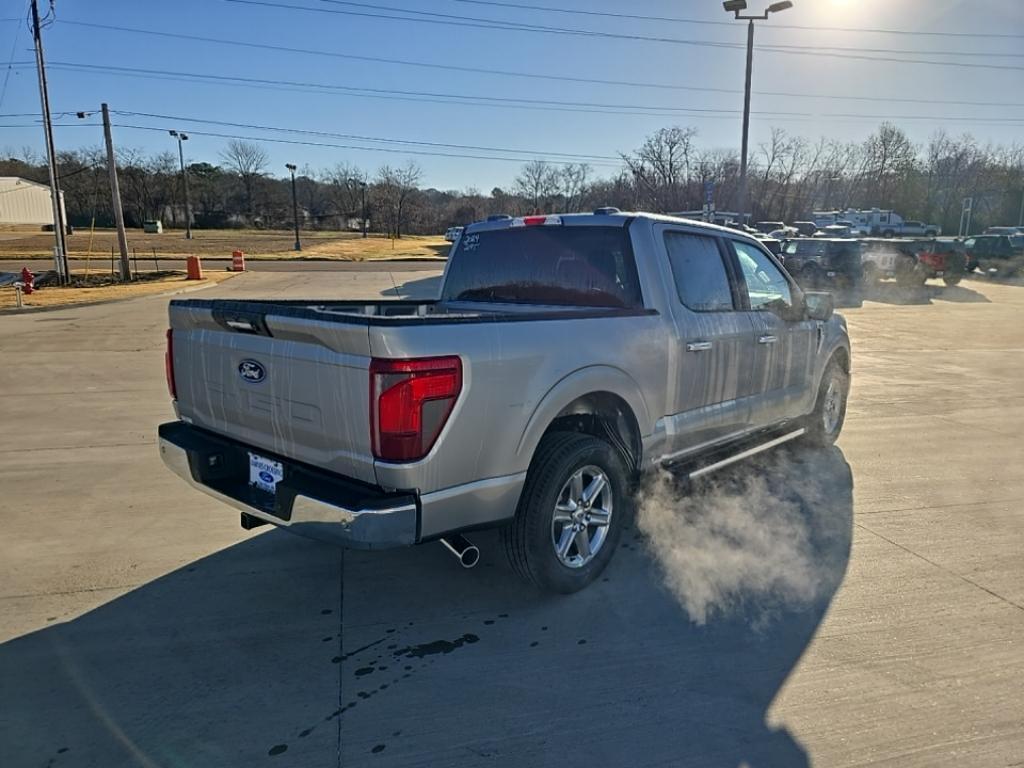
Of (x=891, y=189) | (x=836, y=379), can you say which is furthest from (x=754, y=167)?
(x=836, y=379)

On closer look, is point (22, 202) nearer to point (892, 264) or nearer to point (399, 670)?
point (892, 264)

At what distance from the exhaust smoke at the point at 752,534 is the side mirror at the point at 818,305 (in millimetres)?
1240

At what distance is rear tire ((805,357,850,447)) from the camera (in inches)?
228

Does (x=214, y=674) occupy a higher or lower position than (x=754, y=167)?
lower

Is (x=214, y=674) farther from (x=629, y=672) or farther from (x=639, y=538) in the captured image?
(x=639, y=538)

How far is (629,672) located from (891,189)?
10285 centimetres

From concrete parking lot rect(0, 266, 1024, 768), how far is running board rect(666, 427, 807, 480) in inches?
15.3

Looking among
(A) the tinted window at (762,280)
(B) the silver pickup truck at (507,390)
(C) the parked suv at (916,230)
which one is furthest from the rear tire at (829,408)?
(C) the parked suv at (916,230)

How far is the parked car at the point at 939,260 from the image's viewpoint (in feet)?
81.7

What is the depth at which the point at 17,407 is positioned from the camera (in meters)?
7.46

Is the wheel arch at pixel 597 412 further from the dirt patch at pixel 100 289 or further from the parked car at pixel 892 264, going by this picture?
the parked car at pixel 892 264

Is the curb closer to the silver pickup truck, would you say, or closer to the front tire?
the silver pickup truck

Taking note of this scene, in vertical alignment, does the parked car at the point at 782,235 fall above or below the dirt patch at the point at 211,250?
above

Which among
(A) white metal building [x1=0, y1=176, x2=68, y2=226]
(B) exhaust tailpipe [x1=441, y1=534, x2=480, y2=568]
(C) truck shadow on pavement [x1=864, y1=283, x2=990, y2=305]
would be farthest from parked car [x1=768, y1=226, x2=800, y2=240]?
(A) white metal building [x1=0, y1=176, x2=68, y2=226]
